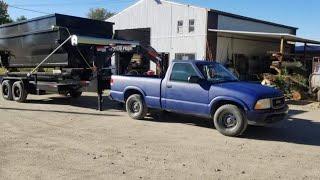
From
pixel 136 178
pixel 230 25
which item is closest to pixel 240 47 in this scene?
pixel 230 25

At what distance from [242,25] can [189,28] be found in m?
4.74

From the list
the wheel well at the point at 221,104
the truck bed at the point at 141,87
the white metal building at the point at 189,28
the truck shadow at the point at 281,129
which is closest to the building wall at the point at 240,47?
the white metal building at the point at 189,28

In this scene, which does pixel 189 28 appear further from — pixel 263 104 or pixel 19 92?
pixel 263 104

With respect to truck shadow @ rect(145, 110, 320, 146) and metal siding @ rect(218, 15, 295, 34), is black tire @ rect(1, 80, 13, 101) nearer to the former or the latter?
truck shadow @ rect(145, 110, 320, 146)

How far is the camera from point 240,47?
114 ft

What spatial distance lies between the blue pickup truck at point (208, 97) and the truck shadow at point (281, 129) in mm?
468

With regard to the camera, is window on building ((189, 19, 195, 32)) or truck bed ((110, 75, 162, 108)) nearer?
truck bed ((110, 75, 162, 108))

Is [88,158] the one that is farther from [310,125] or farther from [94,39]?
[94,39]

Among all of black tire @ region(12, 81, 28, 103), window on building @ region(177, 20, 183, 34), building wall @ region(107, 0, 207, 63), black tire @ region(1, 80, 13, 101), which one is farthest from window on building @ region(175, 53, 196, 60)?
black tire @ region(12, 81, 28, 103)

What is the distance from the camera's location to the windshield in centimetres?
1118

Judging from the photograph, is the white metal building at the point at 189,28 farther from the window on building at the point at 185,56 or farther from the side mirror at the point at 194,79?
the side mirror at the point at 194,79

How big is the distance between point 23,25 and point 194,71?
9031mm

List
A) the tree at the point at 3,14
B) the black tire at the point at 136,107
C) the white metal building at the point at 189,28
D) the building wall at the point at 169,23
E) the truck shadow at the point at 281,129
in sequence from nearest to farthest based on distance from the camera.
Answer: the truck shadow at the point at 281,129, the black tire at the point at 136,107, the white metal building at the point at 189,28, the building wall at the point at 169,23, the tree at the point at 3,14

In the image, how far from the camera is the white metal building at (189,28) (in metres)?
30.6
